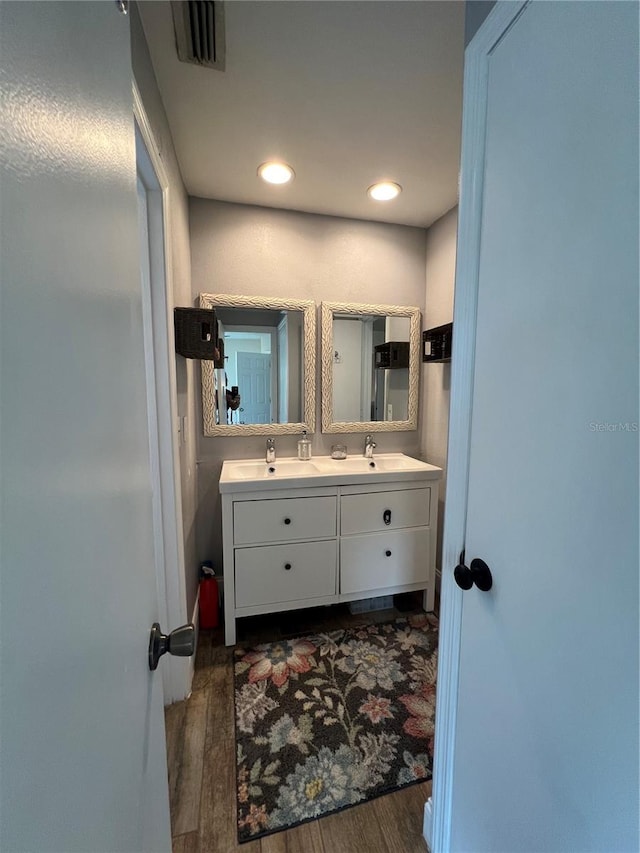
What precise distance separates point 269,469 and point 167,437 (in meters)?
0.78

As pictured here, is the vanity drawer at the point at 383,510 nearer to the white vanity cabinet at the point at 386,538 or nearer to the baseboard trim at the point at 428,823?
the white vanity cabinet at the point at 386,538

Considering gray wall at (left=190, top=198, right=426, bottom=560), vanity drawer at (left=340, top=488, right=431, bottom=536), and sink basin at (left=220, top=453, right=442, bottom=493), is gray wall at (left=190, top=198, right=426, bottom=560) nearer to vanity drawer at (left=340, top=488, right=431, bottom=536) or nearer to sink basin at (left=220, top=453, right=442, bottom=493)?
sink basin at (left=220, top=453, right=442, bottom=493)

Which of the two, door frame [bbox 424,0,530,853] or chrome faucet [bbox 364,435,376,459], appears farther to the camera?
chrome faucet [bbox 364,435,376,459]

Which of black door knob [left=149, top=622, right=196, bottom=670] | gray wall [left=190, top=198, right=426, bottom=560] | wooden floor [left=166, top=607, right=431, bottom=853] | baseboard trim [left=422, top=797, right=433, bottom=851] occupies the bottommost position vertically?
wooden floor [left=166, top=607, right=431, bottom=853]

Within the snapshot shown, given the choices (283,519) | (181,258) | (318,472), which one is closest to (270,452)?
(318,472)

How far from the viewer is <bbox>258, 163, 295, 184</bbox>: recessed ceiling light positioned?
67.2 inches

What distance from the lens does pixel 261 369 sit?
2.19 m

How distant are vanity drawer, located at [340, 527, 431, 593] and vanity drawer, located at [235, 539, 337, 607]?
0.09 m

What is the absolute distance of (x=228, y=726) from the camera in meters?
1.39

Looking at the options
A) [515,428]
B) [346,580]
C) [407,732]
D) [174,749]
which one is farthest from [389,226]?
Answer: [174,749]

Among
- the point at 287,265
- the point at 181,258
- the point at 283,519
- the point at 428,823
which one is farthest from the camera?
the point at 287,265

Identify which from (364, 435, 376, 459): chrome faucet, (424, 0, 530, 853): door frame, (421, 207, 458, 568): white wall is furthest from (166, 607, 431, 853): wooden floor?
(364, 435, 376, 459): chrome faucet

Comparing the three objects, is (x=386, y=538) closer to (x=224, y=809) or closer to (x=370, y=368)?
(x=370, y=368)

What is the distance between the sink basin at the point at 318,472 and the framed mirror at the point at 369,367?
24 centimetres
